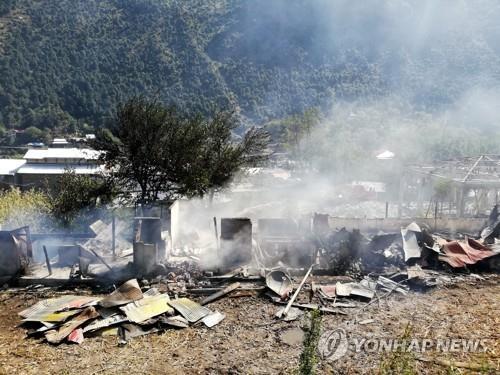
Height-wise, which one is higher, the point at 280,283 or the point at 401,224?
the point at 280,283

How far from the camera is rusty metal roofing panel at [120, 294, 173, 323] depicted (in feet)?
26.3

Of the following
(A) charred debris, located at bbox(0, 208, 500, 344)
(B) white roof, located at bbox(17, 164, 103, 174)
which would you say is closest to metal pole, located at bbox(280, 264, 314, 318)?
(A) charred debris, located at bbox(0, 208, 500, 344)

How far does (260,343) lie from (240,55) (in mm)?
72395

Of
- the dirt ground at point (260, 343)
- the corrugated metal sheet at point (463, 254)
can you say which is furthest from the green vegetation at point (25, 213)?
the corrugated metal sheet at point (463, 254)

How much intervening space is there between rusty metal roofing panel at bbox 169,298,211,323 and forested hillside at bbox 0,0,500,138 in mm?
50135

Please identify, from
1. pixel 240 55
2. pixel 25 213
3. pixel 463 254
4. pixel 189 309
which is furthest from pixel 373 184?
pixel 240 55

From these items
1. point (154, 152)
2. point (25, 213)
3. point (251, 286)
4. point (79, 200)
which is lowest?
point (251, 286)

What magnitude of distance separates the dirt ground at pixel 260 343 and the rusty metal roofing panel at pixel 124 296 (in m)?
1.01

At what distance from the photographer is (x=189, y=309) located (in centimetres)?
845

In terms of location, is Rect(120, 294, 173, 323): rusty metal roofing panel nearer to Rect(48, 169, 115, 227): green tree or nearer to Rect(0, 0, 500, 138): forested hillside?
Rect(48, 169, 115, 227): green tree

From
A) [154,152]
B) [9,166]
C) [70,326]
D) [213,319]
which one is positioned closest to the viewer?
[70,326]

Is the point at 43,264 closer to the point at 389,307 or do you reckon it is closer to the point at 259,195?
the point at 389,307

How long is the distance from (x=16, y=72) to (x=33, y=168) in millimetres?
44509

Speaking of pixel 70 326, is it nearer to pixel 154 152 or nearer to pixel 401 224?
pixel 154 152
